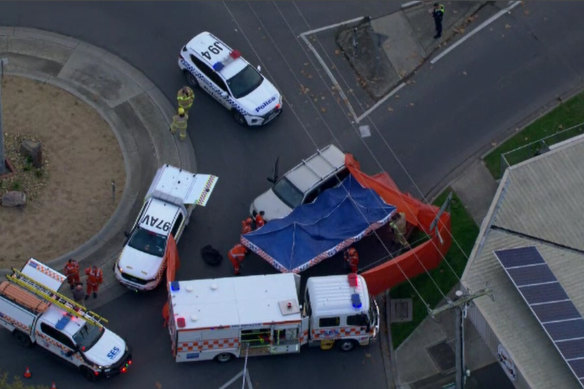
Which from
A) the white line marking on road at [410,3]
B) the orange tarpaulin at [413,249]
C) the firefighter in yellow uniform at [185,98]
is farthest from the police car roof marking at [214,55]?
the white line marking on road at [410,3]

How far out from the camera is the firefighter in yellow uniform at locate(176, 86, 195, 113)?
42.1 metres

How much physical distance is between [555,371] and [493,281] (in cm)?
371

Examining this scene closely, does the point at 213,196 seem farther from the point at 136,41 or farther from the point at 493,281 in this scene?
the point at 493,281

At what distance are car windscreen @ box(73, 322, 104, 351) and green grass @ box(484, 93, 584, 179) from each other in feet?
55.3

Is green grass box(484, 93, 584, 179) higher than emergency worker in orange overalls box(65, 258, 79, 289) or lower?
higher

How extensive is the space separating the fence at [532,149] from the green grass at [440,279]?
8.84ft

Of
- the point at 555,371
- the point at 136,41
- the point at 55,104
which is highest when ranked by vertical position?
the point at 136,41

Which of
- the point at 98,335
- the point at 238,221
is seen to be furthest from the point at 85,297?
the point at 238,221

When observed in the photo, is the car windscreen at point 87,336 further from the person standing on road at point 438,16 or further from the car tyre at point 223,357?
the person standing on road at point 438,16

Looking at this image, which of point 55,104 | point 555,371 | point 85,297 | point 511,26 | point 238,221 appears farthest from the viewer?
point 511,26

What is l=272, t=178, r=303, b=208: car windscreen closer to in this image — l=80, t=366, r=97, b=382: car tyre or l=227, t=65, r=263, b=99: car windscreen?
l=227, t=65, r=263, b=99: car windscreen

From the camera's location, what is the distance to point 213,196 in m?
40.8

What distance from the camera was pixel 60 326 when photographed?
34594 mm

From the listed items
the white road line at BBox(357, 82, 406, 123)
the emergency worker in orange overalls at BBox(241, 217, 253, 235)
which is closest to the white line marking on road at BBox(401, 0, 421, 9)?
the white road line at BBox(357, 82, 406, 123)
